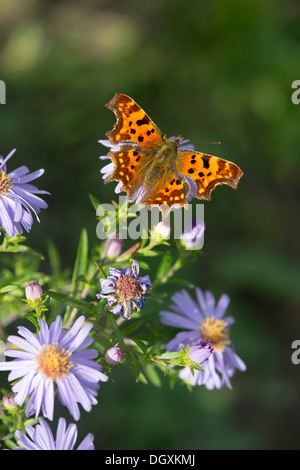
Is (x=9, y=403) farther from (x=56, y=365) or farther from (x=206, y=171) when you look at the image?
(x=206, y=171)

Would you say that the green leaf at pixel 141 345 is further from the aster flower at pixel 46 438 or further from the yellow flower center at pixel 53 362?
the aster flower at pixel 46 438

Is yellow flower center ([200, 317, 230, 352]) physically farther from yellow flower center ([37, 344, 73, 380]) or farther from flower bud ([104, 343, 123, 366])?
yellow flower center ([37, 344, 73, 380])

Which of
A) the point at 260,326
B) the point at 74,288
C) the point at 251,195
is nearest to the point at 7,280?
the point at 74,288

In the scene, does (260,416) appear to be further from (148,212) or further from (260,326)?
(148,212)

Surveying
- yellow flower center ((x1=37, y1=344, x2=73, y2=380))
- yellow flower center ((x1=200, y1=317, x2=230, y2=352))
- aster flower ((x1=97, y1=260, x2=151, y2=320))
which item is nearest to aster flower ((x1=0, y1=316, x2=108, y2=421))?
yellow flower center ((x1=37, y1=344, x2=73, y2=380))

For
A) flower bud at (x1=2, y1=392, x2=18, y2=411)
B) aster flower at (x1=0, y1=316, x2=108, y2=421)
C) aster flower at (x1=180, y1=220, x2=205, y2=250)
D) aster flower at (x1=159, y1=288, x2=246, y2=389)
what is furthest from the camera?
aster flower at (x1=180, y1=220, x2=205, y2=250)

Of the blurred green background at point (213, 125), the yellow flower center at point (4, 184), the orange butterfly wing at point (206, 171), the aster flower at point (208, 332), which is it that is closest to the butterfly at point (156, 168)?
the orange butterfly wing at point (206, 171)
